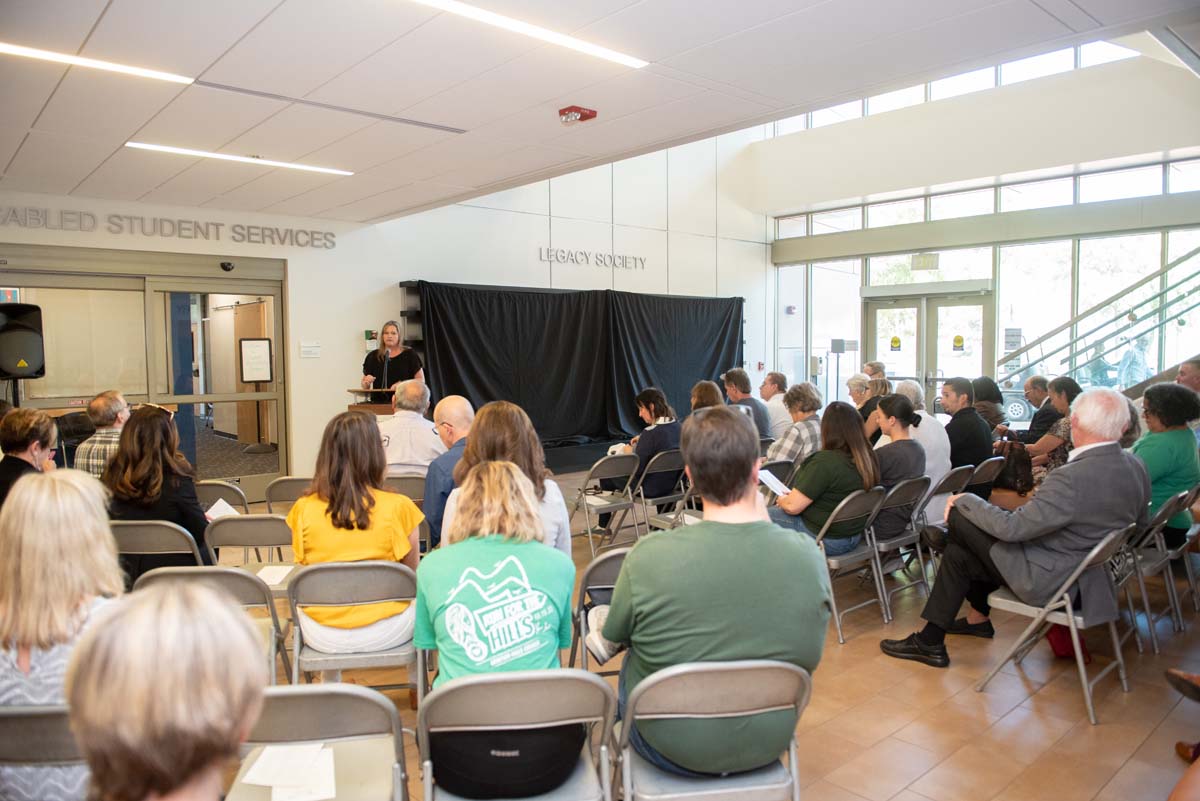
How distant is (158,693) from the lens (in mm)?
872

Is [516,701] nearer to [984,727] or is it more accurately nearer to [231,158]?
[984,727]

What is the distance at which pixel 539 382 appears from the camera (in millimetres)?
9648

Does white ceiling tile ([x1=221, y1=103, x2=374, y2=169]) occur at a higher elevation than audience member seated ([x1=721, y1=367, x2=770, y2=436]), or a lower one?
higher

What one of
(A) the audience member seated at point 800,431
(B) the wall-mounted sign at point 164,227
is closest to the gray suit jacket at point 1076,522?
(A) the audience member seated at point 800,431

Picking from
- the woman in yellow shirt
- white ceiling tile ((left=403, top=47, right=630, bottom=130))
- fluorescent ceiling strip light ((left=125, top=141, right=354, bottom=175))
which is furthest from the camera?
fluorescent ceiling strip light ((left=125, top=141, right=354, bottom=175))

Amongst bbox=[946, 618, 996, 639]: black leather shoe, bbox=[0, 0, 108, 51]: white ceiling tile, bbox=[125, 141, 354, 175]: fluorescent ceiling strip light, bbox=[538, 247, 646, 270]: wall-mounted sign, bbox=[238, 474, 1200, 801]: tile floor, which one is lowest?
bbox=[238, 474, 1200, 801]: tile floor

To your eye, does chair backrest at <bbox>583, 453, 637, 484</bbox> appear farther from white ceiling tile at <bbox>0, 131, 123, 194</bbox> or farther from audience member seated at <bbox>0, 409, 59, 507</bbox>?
white ceiling tile at <bbox>0, 131, 123, 194</bbox>

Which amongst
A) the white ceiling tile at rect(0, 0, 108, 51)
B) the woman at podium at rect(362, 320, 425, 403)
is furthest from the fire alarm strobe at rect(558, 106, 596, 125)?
the woman at podium at rect(362, 320, 425, 403)

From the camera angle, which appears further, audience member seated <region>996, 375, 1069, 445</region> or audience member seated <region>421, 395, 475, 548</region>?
audience member seated <region>996, 375, 1069, 445</region>

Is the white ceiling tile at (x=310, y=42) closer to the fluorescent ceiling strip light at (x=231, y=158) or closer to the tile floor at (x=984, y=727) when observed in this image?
the fluorescent ceiling strip light at (x=231, y=158)

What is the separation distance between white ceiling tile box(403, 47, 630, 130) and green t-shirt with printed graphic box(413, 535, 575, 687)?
8.58ft

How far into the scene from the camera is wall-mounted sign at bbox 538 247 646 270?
9867mm

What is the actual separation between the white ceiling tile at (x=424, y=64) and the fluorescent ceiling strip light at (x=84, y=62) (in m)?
0.67

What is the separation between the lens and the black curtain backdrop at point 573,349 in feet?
28.8
